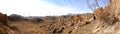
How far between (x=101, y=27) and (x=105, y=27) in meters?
0.65

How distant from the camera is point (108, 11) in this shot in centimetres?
1472

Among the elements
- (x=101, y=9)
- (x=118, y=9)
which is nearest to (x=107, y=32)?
(x=118, y=9)

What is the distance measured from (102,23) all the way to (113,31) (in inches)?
78.5

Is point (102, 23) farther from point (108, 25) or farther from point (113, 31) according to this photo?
point (113, 31)

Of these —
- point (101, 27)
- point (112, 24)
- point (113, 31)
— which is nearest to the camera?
point (113, 31)

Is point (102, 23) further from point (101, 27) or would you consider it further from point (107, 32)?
point (107, 32)

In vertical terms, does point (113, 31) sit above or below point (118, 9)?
below

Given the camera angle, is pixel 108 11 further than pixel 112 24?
Yes

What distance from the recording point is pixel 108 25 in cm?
1366

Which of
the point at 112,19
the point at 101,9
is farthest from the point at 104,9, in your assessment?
the point at 112,19

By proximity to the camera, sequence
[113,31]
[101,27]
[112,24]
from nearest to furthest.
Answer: [113,31]
[112,24]
[101,27]

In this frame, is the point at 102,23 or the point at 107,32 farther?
the point at 102,23

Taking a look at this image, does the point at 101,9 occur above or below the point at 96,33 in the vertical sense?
above

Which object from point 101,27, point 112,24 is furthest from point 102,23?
point 112,24
